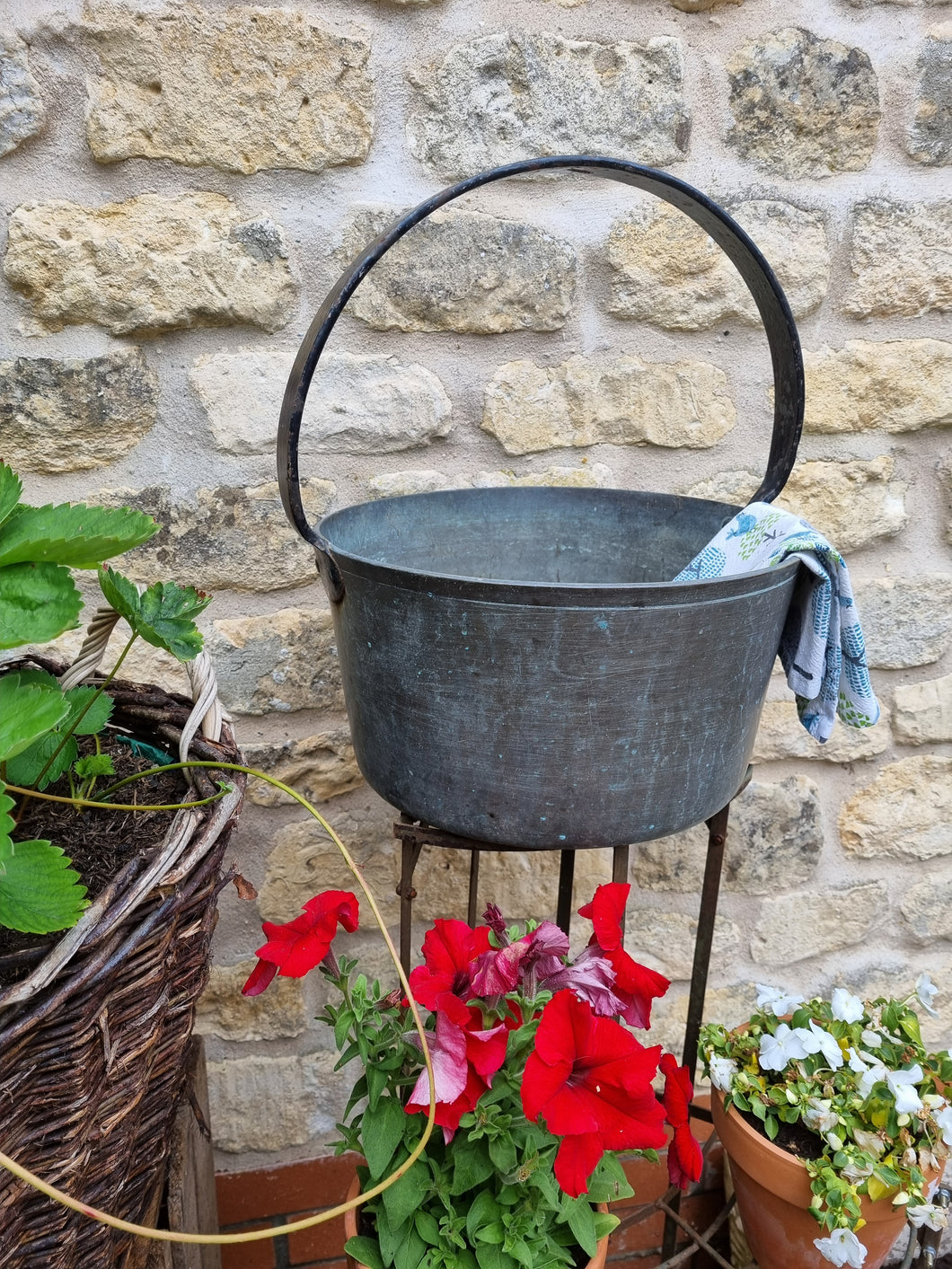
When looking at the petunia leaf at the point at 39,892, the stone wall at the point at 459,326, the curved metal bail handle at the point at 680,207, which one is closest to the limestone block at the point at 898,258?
the stone wall at the point at 459,326

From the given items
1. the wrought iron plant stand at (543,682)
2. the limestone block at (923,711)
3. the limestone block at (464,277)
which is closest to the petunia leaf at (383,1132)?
the wrought iron plant stand at (543,682)

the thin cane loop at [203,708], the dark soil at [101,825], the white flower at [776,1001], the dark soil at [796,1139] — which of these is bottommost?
the dark soil at [796,1139]

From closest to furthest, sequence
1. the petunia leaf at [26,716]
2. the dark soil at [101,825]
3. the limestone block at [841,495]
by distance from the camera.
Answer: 1. the petunia leaf at [26,716]
2. the dark soil at [101,825]
3. the limestone block at [841,495]

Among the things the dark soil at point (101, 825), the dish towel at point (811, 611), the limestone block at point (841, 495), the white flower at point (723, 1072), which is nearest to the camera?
the dark soil at point (101, 825)

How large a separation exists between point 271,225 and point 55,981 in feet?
2.97

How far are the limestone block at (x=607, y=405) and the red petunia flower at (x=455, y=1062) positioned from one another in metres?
0.77

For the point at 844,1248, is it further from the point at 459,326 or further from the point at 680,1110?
the point at 459,326

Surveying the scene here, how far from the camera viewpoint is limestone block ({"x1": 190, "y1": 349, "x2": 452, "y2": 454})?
1.16m

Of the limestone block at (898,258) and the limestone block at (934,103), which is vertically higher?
the limestone block at (934,103)

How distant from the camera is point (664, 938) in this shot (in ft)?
4.81

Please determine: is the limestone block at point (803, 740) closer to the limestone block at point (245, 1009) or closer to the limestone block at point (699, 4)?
the limestone block at point (245, 1009)

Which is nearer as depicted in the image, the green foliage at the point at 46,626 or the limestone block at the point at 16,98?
the green foliage at the point at 46,626

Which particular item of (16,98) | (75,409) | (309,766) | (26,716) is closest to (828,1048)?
(309,766)

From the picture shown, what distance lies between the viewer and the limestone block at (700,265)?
125 centimetres
